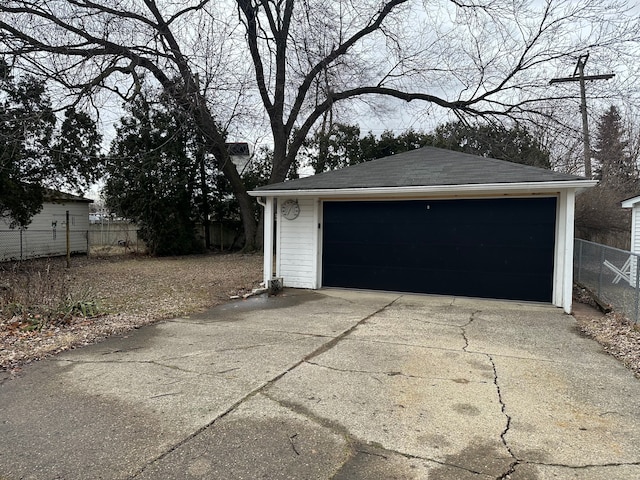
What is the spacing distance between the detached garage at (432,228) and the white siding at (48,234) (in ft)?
37.5

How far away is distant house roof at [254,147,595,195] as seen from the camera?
24.2 feet

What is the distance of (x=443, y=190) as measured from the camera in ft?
25.3

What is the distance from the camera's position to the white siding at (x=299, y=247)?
9227mm

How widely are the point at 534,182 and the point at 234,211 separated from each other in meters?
15.3

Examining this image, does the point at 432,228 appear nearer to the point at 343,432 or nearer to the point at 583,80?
the point at 343,432

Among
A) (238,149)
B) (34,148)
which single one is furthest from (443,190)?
(238,149)

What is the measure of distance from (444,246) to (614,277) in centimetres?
295

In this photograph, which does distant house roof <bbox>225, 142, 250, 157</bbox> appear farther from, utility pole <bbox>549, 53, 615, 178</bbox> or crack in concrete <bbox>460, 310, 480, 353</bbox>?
crack in concrete <bbox>460, 310, 480, 353</bbox>

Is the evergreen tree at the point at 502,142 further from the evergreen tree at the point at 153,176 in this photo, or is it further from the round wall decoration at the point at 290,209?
the evergreen tree at the point at 153,176

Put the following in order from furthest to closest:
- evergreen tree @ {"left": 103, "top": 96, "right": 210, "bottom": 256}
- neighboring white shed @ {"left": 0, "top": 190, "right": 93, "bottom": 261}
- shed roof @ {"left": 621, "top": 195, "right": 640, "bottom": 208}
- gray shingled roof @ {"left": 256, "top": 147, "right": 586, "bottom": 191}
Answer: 1. evergreen tree @ {"left": 103, "top": 96, "right": 210, "bottom": 256}
2. neighboring white shed @ {"left": 0, "top": 190, "right": 93, "bottom": 261}
3. shed roof @ {"left": 621, "top": 195, "right": 640, "bottom": 208}
4. gray shingled roof @ {"left": 256, "top": 147, "right": 586, "bottom": 191}

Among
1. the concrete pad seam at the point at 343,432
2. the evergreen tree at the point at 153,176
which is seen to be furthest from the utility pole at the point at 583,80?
the evergreen tree at the point at 153,176

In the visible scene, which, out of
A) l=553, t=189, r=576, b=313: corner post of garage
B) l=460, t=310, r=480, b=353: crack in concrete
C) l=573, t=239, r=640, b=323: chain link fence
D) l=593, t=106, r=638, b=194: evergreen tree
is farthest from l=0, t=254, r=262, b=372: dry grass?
l=593, t=106, r=638, b=194: evergreen tree

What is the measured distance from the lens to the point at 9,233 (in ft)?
50.5

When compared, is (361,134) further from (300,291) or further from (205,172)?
(300,291)
